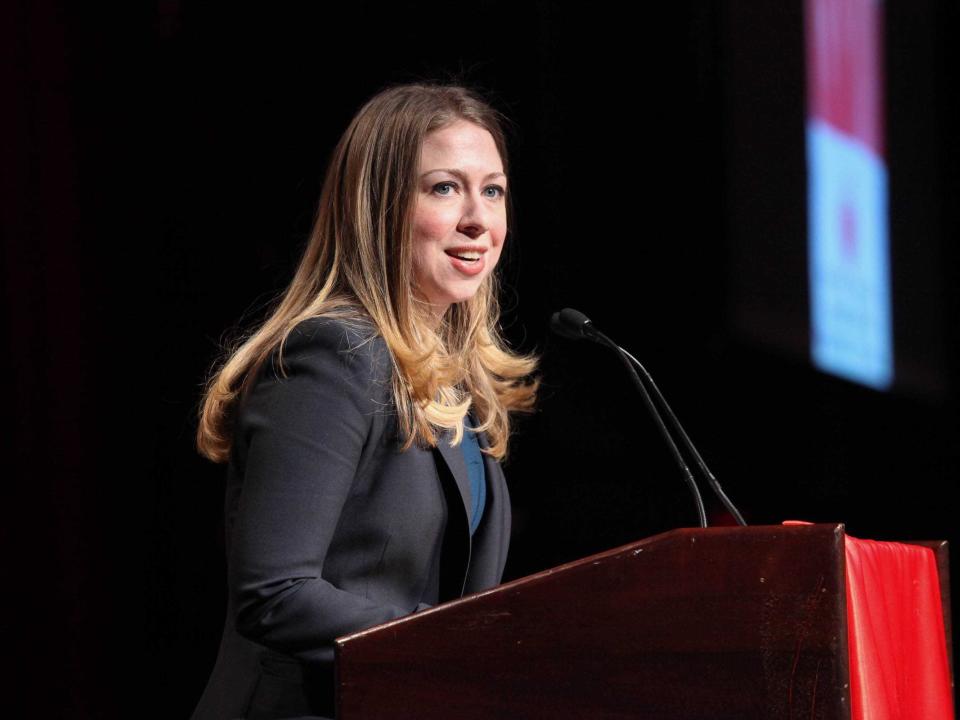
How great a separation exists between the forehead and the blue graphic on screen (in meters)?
2.08

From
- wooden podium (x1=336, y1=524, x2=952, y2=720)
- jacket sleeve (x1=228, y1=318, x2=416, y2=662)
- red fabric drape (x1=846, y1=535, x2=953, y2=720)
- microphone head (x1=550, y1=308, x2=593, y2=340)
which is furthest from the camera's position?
microphone head (x1=550, y1=308, x2=593, y2=340)

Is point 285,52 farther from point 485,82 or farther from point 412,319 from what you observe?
point 412,319

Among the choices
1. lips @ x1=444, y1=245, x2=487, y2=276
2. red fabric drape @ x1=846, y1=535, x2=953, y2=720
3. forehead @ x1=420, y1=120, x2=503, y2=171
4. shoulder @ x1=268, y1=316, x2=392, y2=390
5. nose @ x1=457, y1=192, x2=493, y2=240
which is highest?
forehead @ x1=420, y1=120, x2=503, y2=171

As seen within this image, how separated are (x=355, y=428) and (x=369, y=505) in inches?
4.0

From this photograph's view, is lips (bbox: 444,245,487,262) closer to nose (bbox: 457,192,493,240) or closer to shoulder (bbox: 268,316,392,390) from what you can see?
nose (bbox: 457,192,493,240)

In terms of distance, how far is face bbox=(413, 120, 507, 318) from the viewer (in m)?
1.70

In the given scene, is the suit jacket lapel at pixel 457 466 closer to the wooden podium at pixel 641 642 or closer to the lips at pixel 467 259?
the lips at pixel 467 259

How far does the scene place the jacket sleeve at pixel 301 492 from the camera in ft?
4.26

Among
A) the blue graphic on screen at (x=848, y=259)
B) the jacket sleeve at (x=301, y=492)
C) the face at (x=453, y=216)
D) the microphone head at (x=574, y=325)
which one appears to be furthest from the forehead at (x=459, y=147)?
the blue graphic on screen at (x=848, y=259)

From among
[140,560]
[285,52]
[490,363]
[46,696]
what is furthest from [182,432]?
[490,363]

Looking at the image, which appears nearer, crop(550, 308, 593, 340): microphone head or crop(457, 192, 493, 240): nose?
crop(457, 192, 493, 240): nose

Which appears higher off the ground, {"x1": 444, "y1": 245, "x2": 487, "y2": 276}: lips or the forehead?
the forehead

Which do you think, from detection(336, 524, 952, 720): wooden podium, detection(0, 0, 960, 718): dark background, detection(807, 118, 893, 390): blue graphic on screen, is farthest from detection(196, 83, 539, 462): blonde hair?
detection(807, 118, 893, 390): blue graphic on screen

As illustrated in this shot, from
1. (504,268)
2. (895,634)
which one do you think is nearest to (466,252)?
(895,634)
